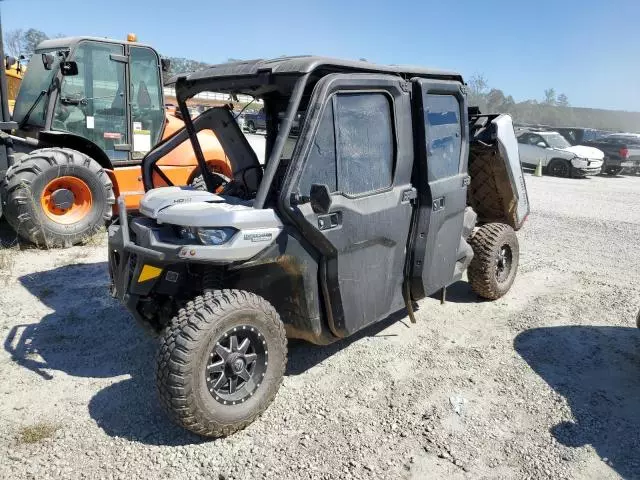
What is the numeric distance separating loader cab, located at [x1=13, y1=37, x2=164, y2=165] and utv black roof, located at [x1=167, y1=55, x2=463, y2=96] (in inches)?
142

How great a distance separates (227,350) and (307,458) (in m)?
0.77

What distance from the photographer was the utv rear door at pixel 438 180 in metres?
4.07

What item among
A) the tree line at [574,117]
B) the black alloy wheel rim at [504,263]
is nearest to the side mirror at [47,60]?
the black alloy wheel rim at [504,263]

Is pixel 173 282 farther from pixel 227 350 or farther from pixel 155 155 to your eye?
pixel 155 155

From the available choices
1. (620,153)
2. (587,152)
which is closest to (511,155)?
(587,152)

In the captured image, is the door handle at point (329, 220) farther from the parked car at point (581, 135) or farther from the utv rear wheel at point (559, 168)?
the parked car at point (581, 135)

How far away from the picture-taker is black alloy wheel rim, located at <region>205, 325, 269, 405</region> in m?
3.12

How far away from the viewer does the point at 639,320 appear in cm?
432

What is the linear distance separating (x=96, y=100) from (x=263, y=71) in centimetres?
491

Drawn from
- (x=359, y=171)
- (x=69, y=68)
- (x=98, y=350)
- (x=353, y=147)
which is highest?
(x=69, y=68)

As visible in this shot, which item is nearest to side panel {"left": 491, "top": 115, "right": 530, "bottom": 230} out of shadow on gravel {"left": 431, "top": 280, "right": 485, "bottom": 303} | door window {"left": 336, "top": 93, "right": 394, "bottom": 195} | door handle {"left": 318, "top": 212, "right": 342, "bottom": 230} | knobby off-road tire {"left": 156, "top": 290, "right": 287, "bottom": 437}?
shadow on gravel {"left": 431, "top": 280, "right": 485, "bottom": 303}

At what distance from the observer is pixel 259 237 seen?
10.5 feet

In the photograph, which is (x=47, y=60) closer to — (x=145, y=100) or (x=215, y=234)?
(x=145, y=100)

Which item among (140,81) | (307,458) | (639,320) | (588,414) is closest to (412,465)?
(307,458)
